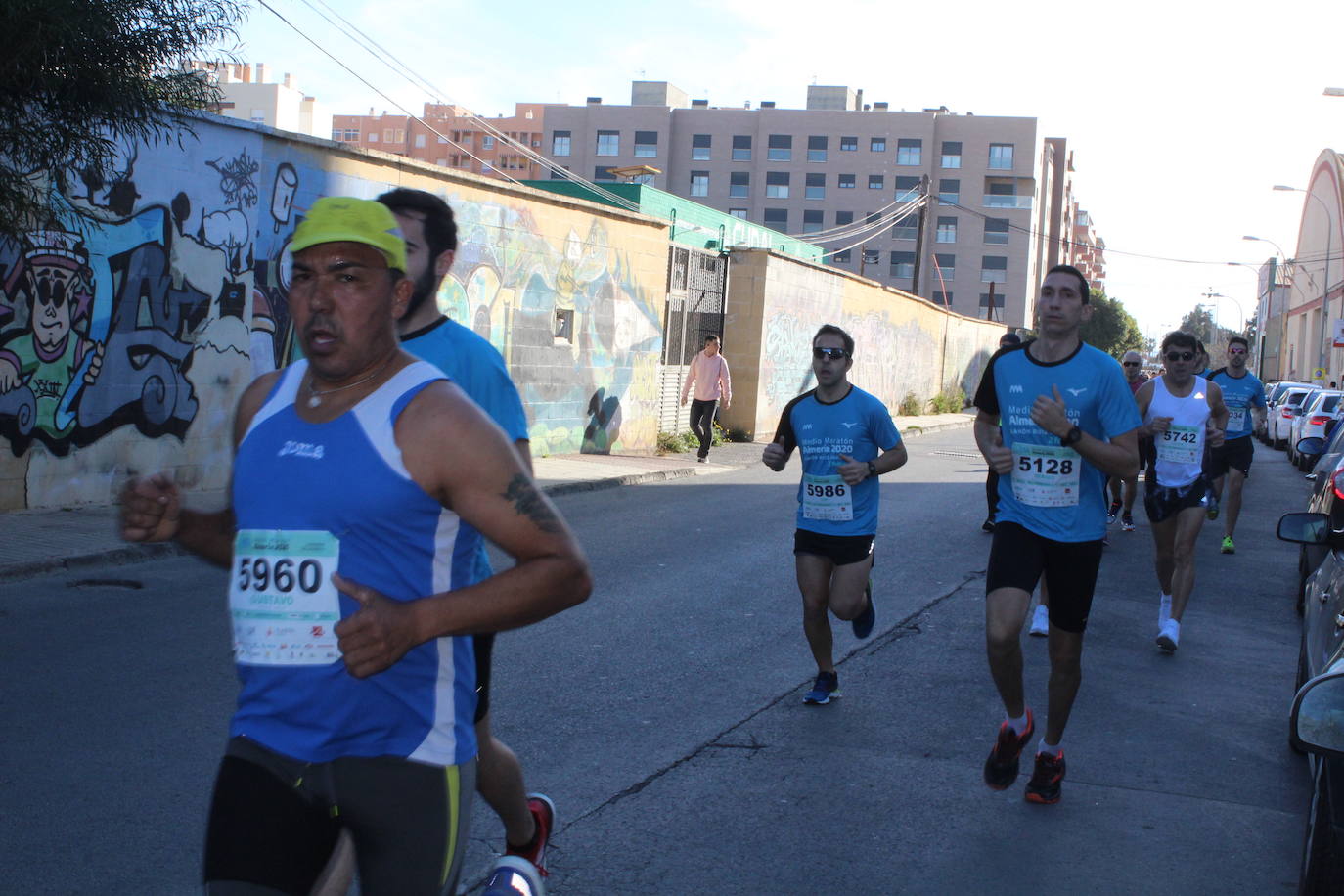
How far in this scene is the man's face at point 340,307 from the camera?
95.7 inches

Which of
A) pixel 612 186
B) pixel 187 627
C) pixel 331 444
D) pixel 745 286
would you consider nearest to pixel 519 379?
pixel 745 286

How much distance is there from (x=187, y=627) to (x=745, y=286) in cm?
1713

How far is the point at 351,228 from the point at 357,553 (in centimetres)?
59

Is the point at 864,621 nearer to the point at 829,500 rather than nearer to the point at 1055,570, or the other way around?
the point at 829,500

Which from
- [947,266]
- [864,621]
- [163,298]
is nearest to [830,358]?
[864,621]

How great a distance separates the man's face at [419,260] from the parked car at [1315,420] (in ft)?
78.4

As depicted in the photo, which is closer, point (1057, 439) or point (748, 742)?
point (1057, 439)

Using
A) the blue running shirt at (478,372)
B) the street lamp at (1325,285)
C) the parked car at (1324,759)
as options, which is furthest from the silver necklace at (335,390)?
the street lamp at (1325,285)

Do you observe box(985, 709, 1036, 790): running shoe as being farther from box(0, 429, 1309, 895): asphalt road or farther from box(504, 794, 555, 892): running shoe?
box(504, 794, 555, 892): running shoe

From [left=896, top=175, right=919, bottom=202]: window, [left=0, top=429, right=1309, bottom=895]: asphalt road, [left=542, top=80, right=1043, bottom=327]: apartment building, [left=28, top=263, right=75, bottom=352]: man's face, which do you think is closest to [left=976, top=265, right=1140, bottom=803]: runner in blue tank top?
[left=0, top=429, right=1309, bottom=895]: asphalt road

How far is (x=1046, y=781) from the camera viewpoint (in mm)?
5160

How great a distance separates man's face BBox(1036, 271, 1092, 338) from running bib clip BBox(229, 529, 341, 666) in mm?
3630

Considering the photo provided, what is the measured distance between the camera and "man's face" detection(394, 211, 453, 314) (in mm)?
3678

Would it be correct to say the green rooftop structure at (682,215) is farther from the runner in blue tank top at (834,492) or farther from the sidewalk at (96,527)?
the runner in blue tank top at (834,492)
